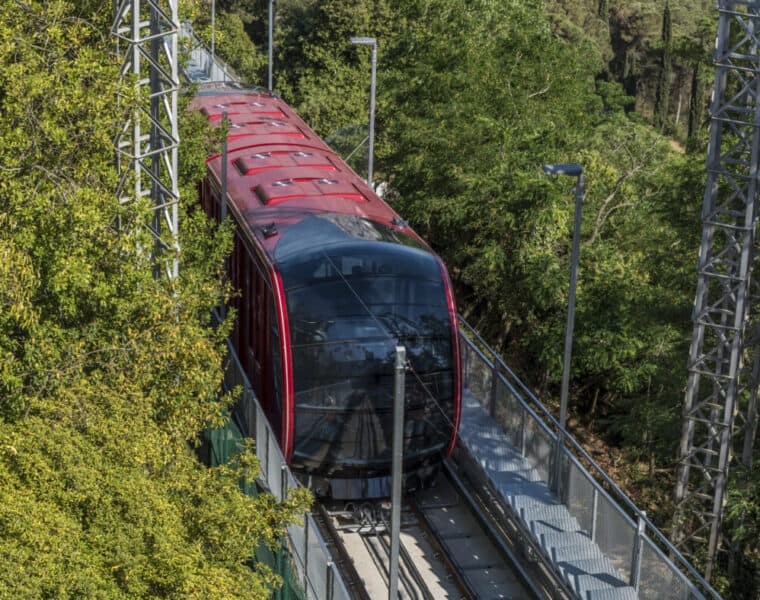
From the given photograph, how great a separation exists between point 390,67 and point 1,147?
2057 cm

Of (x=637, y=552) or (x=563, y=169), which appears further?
(x=563, y=169)

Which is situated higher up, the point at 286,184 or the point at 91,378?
the point at 286,184

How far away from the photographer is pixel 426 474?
1839 centimetres

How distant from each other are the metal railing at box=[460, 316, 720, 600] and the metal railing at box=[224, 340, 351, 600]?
12.6ft

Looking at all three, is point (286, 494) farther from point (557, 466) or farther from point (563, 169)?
point (563, 169)

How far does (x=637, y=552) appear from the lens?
14.8 m

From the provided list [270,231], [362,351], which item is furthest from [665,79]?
[362,351]

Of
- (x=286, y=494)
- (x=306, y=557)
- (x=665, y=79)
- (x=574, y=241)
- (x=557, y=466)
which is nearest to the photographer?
(x=306, y=557)

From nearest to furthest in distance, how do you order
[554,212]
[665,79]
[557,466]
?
[557,466], [554,212], [665,79]

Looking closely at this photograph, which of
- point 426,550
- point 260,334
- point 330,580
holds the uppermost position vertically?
point 260,334

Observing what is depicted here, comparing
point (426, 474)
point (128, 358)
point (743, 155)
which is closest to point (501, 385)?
point (426, 474)

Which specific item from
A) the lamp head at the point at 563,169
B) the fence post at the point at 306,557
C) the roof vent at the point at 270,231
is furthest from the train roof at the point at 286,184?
the fence post at the point at 306,557

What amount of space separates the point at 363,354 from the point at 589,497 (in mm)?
4008

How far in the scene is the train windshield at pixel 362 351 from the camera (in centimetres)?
1709
